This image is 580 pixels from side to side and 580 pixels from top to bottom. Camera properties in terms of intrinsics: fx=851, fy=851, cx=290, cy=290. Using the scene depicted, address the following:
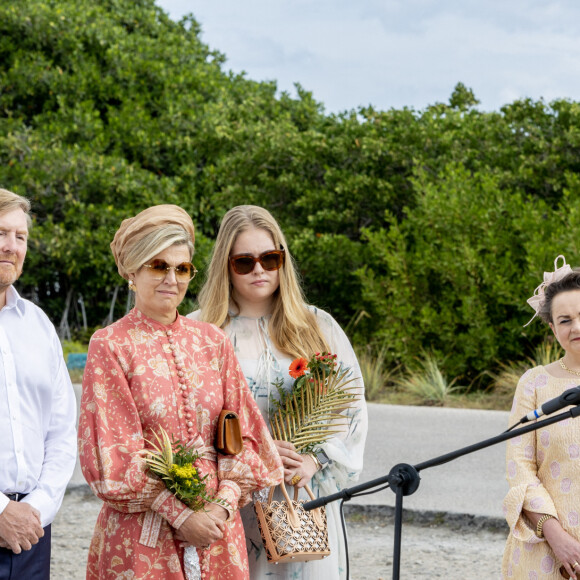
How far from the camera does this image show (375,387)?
10422mm

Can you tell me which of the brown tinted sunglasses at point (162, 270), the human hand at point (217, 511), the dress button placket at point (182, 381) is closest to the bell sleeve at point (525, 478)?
the human hand at point (217, 511)

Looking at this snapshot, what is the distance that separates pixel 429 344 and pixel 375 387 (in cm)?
114

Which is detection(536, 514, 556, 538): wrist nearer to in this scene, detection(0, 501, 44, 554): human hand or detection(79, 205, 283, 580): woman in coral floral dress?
detection(79, 205, 283, 580): woman in coral floral dress

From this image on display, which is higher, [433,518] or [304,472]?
[304,472]

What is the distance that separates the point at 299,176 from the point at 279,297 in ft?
31.6

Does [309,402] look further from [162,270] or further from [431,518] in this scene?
[431,518]

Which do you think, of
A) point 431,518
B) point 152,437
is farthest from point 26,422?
point 431,518

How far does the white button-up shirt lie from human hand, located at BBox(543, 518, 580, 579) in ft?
5.31

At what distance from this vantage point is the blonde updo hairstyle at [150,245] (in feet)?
→ 9.04

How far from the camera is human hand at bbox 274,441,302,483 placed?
3082 millimetres

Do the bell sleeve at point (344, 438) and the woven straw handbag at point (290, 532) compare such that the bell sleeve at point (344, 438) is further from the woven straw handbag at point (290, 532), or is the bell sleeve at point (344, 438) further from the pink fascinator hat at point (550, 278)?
the pink fascinator hat at point (550, 278)

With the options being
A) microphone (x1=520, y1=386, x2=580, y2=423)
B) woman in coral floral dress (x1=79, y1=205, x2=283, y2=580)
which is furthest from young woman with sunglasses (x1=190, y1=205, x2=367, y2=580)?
microphone (x1=520, y1=386, x2=580, y2=423)

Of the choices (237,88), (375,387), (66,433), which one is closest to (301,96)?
(237,88)

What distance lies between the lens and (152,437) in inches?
105
